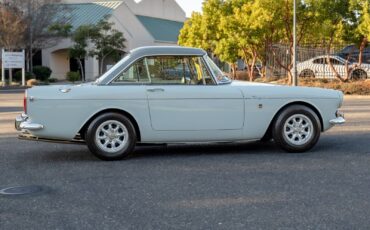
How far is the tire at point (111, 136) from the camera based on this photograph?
24.9 feet

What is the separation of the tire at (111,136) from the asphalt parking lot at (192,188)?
16 centimetres

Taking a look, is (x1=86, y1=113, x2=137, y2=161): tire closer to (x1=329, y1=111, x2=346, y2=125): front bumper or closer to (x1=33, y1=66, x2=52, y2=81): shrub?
(x1=329, y1=111, x2=346, y2=125): front bumper

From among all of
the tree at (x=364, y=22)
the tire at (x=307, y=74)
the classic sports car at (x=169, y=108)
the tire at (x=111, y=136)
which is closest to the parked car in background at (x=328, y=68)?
the tire at (x=307, y=74)

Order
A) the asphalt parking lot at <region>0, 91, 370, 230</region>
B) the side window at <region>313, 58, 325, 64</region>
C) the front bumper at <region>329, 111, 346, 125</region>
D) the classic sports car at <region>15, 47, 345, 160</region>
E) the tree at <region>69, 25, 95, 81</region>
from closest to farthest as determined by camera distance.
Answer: the asphalt parking lot at <region>0, 91, 370, 230</region>
the classic sports car at <region>15, 47, 345, 160</region>
the front bumper at <region>329, 111, 346, 125</region>
the side window at <region>313, 58, 325, 64</region>
the tree at <region>69, 25, 95, 81</region>

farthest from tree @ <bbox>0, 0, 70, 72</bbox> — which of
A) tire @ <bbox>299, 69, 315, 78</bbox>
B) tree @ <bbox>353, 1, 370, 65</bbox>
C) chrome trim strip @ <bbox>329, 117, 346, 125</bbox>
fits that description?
chrome trim strip @ <bbox>329, 117, 346, 125</bbox>

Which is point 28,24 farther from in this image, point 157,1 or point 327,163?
point 327,163

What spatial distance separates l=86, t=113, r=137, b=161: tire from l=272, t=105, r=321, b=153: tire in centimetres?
210

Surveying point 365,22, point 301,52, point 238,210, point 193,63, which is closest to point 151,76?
point 193,63

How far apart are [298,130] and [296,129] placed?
0.03 meters

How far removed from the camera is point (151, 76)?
794 centimetres

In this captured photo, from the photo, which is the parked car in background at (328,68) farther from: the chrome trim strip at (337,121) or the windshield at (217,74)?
the windshield at (217,74)

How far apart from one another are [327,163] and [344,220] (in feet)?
8.77

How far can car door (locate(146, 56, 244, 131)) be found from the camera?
7.75 m

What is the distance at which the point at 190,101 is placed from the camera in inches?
306
